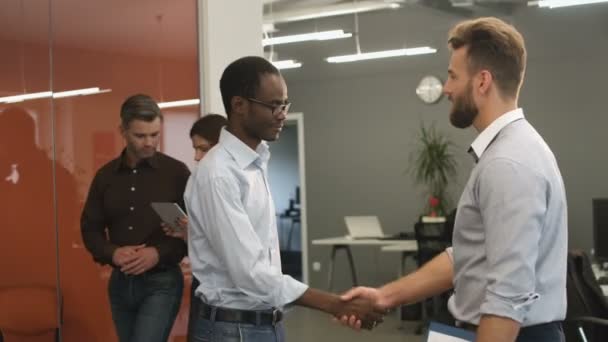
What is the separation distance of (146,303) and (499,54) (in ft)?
7.14

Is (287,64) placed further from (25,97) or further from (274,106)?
(274,106)

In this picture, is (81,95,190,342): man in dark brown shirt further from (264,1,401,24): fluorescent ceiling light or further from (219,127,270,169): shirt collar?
(264,1,401,24): fluorescent ceiling light

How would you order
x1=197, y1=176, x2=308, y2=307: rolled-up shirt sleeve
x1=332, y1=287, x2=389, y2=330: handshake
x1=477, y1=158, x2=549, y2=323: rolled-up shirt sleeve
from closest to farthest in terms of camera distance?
x1=477, y1=158, x2=549, y2=323: rolled-up shirt sleeve
x1=197, y1=176, x2=308, y2=307: rolled-up shirt sleeve
x1=332, y1=287, x2=389, y2=330: handshake

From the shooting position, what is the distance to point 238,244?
2695mm

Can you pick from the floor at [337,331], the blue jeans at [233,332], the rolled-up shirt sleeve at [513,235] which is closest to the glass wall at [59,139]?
the blue jeans at [233,332]

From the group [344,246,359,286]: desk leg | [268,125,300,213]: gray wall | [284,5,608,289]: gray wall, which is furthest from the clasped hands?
[268,125,300,213]: gray wall

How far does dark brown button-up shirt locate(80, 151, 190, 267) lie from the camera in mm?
3965

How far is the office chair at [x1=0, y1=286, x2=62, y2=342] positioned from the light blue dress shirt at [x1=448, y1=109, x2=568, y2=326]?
2484 mm

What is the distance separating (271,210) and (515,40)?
105 centimetres

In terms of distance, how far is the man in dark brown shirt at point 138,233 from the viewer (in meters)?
3.85

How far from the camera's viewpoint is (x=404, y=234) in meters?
11.6

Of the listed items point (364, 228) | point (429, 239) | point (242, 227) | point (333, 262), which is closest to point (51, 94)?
point (242, 227)

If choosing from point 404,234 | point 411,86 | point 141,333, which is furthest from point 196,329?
point 411,86

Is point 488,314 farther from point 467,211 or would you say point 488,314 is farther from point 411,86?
point 411,86
